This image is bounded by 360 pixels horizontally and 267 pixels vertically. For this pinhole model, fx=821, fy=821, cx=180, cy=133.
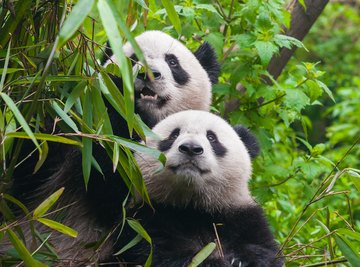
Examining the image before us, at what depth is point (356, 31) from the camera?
12.6 m

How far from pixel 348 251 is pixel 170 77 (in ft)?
4.71

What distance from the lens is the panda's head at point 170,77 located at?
4.14 meters

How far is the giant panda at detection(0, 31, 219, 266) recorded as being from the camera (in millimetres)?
3875

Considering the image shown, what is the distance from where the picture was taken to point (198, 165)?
11.9ft

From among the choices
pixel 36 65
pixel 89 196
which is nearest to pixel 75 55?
pixel 36 65

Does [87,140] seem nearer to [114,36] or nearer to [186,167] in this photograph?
[186,167]

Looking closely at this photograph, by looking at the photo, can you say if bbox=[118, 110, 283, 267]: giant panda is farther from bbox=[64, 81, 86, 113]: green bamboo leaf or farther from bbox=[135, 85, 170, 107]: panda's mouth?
bbox=[64, 81, 86, 113]: green bamboo leaf

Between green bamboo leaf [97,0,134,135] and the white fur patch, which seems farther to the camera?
the white fur patch

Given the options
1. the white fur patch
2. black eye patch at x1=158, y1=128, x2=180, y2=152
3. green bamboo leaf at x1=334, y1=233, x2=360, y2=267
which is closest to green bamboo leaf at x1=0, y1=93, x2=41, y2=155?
black eye patch at x1=158, y1=128, x2=180, y2=152

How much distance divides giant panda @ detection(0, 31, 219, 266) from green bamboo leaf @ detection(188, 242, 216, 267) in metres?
0.42


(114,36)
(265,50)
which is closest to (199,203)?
(265,50)

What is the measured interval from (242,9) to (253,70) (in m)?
0.37

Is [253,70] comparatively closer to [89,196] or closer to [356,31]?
[89,196]

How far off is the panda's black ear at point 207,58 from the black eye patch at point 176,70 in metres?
0.26
